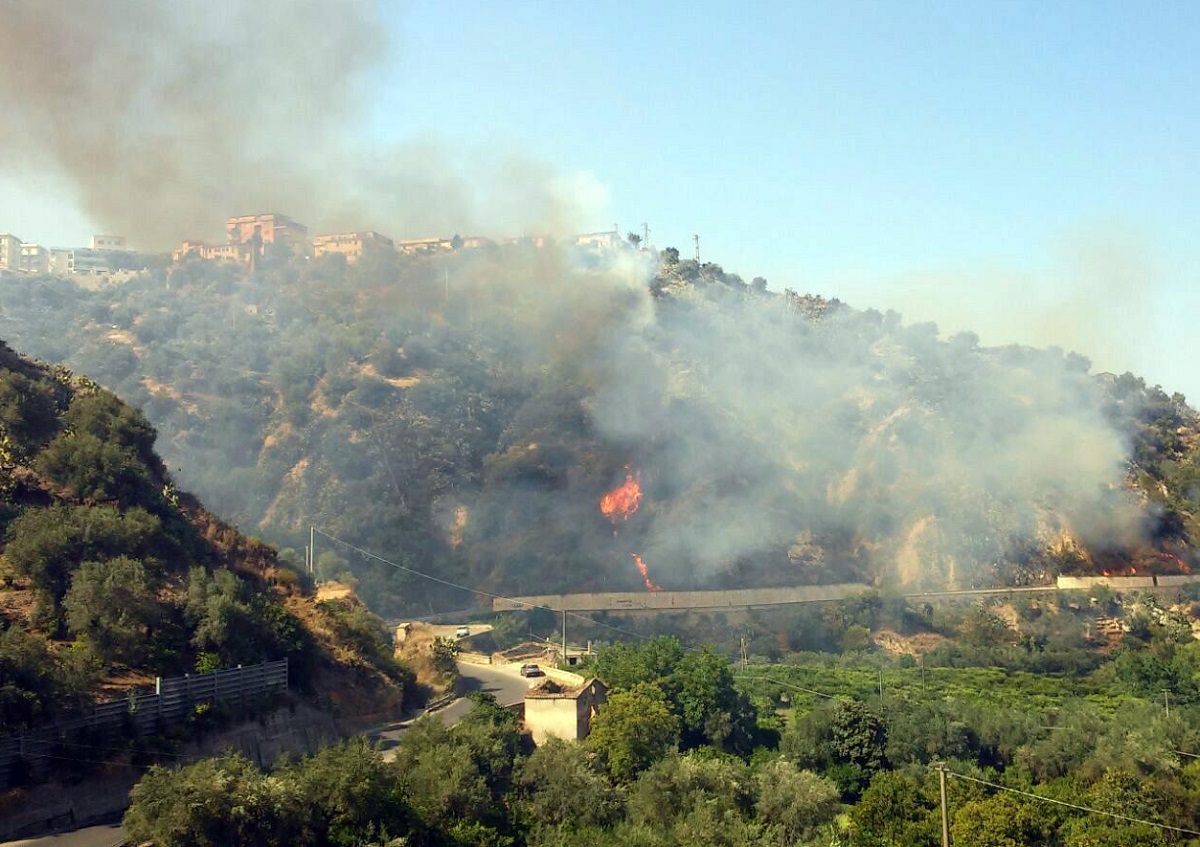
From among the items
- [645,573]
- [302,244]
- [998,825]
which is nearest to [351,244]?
[302,244]

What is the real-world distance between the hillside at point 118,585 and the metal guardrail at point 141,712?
53 centimetres

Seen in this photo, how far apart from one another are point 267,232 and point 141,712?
104494 mm

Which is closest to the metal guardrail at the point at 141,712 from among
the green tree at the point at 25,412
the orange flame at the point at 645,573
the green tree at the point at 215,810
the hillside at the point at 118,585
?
the hillside at the point at 118,585

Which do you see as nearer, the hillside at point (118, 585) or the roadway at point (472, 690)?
the hillside at point (118, 585)

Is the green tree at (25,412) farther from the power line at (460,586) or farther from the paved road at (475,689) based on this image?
the power line at (460,586)

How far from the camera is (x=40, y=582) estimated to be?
118 ft

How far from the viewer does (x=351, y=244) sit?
13050 centimetres

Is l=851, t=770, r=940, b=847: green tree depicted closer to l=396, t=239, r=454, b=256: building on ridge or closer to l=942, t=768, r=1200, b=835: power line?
l=942, t=768, r=1200, b=835: power line

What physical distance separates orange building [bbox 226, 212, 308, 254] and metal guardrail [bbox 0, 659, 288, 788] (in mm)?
97855

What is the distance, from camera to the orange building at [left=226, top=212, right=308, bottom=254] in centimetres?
13012

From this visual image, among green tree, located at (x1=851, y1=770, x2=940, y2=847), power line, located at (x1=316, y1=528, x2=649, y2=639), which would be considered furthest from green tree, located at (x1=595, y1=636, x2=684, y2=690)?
power line, located at (x1=316, y1=528, x2=649, y2=639)

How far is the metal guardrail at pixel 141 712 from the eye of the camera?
28938 millimetres

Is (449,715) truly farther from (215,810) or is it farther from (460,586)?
(460,586)

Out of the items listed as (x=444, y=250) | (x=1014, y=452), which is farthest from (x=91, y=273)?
(x=1014, y=452)
